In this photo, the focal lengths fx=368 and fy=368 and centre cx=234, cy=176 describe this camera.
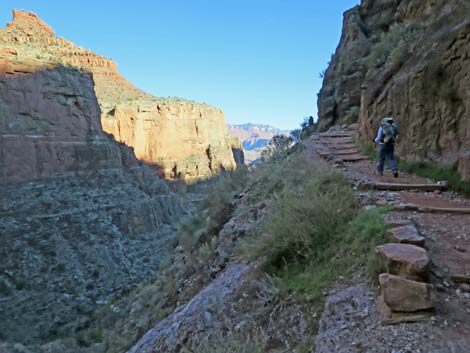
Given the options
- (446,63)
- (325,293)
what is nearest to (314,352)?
(325,293)

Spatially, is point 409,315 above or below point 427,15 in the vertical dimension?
below

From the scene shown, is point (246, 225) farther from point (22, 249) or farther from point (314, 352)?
point (22, 249)

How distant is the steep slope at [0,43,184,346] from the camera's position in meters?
20.4

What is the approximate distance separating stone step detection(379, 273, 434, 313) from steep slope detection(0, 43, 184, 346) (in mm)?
15451

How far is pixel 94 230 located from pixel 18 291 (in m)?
8.81

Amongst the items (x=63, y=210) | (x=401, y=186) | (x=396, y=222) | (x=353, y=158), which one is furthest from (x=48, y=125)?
(x=396, y=222)

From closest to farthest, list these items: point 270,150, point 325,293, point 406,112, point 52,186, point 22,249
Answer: point 325,293 < point 406,112 < point 270,150 < point 22,249 < point 52,186

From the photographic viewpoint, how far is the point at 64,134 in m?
34.8

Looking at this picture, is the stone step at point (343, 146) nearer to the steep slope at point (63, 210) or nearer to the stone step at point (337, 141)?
the stone step at point (337, 141)

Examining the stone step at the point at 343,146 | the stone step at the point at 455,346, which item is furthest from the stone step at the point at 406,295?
the stone step at the point at 343,146

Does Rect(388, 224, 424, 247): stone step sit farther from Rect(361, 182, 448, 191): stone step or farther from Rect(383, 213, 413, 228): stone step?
Rect(361, 182, 448, 191): stone step

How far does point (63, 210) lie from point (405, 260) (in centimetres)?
2971

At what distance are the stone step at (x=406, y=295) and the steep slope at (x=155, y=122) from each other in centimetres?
5085

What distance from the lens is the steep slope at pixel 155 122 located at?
54.8 m
